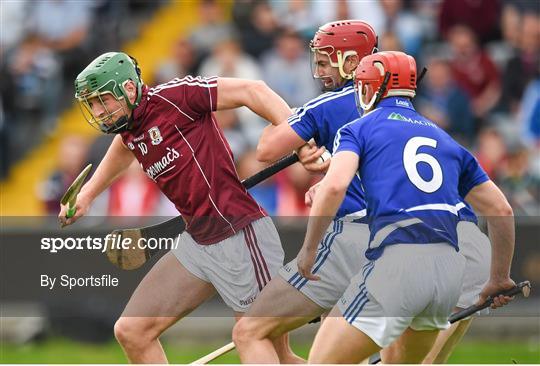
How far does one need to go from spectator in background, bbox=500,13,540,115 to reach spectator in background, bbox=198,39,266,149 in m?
2.17

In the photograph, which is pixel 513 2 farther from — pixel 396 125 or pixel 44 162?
pixel 396 125

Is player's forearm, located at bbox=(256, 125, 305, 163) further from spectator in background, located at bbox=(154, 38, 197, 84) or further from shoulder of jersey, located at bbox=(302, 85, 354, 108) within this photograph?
spectator in background, located at bbox=(154, 38, 197, 84)

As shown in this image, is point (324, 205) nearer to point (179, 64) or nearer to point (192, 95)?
point (192, 95)

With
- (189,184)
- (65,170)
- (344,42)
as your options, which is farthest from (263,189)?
(344,42)

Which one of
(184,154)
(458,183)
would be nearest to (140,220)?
(184,154)

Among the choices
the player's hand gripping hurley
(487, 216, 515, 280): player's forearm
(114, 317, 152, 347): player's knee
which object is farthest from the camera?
the player's hand gripping hurley

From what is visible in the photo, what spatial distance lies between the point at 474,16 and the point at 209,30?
242 centimetres

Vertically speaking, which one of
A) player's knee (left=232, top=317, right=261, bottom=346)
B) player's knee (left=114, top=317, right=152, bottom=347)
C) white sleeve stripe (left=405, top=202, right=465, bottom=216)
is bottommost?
player's knee (left=114, top=317, right=152, bottom=347)

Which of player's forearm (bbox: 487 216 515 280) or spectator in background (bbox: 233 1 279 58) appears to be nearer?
player's forearm (bbox: 487 216 515 280)

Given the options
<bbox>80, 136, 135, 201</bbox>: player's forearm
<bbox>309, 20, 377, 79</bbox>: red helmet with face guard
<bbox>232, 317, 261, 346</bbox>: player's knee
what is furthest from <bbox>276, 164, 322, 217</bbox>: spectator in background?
<bbox>232, 317, 261, 346</bbox>: player's knee

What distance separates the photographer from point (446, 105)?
12.3 meters

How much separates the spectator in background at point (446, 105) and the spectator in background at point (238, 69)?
1.45 metres

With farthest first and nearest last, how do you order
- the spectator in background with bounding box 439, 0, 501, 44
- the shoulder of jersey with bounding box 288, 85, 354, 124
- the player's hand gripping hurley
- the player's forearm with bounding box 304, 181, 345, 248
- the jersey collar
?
the spectator in background with bounding box 439, 0, 501, 44
the player's hand gripping hurley
the shoulder of jersey with bounding box 288, 85, 354, 124
the jersey collar
the player's forearm with bounding box 304, 181, 345, 248

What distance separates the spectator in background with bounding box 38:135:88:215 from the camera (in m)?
11.9
